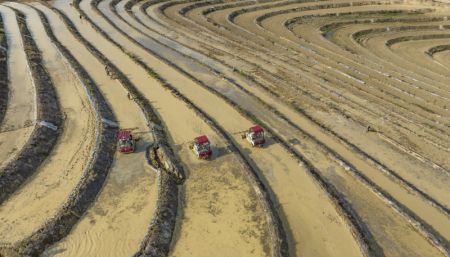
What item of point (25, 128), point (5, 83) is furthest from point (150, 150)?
point (5, 83)

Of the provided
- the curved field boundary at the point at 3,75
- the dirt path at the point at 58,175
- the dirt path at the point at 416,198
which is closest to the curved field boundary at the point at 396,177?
the dirt path at the point at 416,198

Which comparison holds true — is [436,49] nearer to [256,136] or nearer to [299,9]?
[299,9]

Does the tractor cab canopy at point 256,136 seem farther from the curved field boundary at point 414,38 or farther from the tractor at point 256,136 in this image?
the curved field boundary at point 414,38

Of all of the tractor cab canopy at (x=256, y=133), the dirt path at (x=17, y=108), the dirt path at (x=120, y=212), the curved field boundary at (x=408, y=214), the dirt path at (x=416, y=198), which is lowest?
the dirt path at (x=120, y=212)

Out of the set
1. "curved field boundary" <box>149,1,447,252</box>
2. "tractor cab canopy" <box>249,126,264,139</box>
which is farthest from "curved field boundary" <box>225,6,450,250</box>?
"tractor cab canopy" <box>249,126,264,139</box>

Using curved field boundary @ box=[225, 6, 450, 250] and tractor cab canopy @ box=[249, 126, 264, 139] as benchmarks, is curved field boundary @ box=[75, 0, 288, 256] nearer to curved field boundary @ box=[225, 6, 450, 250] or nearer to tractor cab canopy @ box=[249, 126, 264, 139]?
tractor cab canopy @ box=[249, 126, 264, 139]

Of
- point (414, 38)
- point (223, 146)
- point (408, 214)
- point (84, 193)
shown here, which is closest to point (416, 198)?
point (408, 214)

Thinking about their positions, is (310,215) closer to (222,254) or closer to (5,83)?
(222,254)
